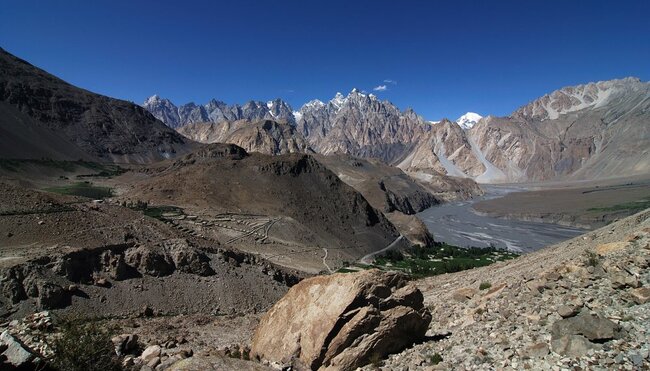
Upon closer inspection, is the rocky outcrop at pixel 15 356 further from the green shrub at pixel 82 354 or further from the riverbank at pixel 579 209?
the riverbank at pixel 579 209

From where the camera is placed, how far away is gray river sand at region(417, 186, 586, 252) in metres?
111

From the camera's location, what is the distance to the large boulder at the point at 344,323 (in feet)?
47.7

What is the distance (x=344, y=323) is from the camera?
14938mm

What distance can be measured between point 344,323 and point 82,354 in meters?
8.83

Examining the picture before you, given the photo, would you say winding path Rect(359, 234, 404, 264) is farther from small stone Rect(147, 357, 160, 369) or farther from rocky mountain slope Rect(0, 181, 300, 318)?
small stone Rect(147, 357, 160, 369)

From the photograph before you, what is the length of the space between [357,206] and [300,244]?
2551 cm

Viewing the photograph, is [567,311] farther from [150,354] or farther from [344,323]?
[150,354]

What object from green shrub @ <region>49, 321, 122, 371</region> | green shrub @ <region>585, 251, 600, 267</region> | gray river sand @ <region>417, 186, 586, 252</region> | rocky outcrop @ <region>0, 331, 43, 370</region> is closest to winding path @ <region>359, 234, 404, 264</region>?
gray river sand @ <region>417, 186, 586, 252</region>

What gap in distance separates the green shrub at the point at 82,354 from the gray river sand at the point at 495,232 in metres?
103

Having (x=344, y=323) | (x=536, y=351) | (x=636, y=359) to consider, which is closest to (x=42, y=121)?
(x=344, y=323)

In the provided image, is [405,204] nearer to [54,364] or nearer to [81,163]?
[81,163]

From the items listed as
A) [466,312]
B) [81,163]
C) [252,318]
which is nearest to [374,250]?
[252,318]

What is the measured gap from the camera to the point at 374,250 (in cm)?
8094

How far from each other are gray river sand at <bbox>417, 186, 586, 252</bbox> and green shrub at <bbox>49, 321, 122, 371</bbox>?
102809 mm
